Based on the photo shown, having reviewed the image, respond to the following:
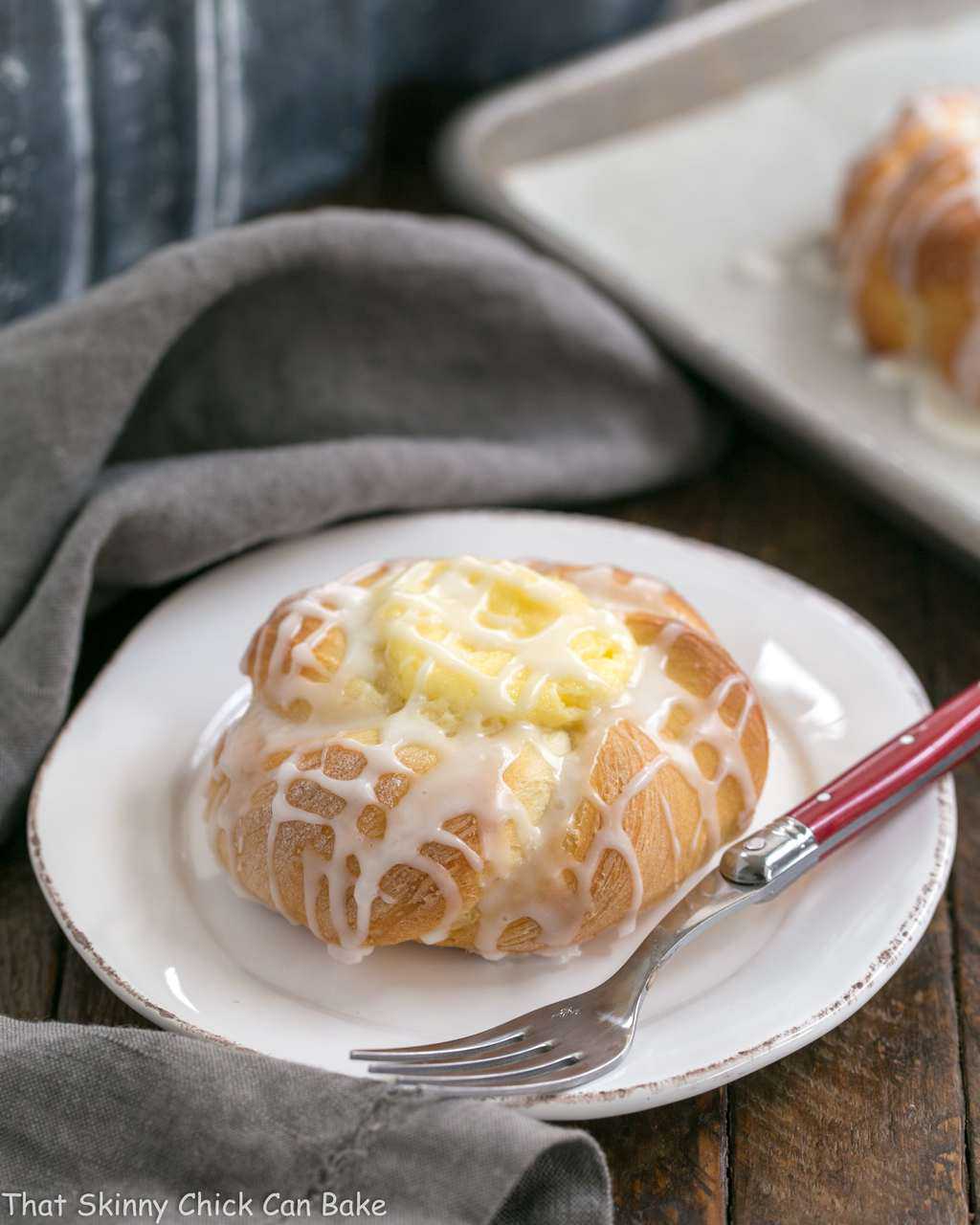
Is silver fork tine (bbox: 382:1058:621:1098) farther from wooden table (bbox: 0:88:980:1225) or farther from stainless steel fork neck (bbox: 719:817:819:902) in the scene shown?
stainless steel fork neck (bbox: 719:817:819:902)

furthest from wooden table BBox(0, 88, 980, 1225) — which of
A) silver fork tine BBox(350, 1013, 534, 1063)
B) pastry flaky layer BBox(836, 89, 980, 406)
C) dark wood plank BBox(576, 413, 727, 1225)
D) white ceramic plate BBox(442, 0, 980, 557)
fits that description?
pastry flaky layer BBox(836, 89, 980, 406)

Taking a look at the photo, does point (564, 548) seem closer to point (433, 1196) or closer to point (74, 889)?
point (74, 889)

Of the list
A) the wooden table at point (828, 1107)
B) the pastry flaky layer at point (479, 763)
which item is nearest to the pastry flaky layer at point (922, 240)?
the wooden table at point (828, 1107)

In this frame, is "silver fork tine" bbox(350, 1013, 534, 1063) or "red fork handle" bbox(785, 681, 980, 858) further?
"red fork handle" bbox(785, 681, 980, 858)

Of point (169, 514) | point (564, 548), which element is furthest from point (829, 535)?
point (169, 514)

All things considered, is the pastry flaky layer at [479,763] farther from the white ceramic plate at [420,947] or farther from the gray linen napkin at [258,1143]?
the gray linen napkin at [258,1143]

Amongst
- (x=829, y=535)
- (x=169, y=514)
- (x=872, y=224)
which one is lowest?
(x=829, y=535)
